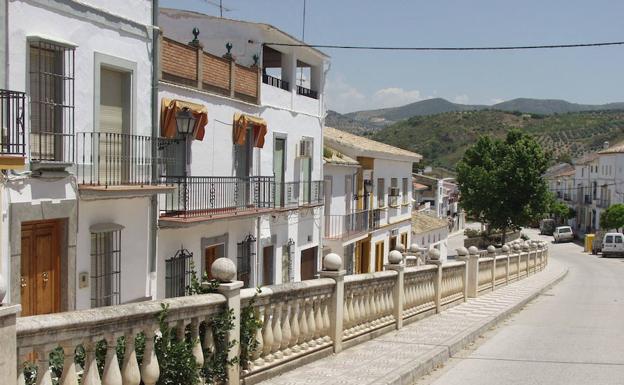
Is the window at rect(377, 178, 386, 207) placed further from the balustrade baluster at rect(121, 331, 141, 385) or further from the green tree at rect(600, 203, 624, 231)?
the green tree at rect(600, 203, 624, 231)

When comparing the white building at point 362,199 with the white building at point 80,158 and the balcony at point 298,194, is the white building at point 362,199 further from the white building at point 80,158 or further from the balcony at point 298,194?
the white building at point 80,158

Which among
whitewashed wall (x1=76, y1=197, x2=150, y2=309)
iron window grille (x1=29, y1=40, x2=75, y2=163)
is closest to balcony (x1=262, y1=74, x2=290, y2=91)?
whitewashed wall (x1=76, y1=197, x2=150, y2=309)

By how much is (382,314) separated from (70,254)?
513cm

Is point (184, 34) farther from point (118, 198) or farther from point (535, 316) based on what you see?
point (535, 316)

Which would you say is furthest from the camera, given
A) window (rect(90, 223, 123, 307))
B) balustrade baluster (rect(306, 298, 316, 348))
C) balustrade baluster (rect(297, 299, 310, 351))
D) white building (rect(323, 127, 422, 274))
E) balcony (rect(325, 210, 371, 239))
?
Result: white building (rect(323, 127, 422, 274))

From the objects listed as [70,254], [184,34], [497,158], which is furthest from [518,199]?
[70,254]

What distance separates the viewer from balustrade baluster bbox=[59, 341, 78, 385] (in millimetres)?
4816

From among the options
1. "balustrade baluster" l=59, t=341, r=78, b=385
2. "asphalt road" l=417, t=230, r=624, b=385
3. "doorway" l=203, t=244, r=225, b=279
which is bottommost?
"asphalt road" l=417, t=230, r=624, b=385

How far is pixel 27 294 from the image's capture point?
11562mm

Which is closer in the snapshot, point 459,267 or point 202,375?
point 202,375

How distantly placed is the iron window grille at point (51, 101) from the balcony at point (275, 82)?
10.2 meters

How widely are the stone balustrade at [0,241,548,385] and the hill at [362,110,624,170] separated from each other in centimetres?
13738

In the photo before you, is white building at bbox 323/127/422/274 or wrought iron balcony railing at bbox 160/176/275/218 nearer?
wrought iron balcony railing at bbox 160/176/275/218

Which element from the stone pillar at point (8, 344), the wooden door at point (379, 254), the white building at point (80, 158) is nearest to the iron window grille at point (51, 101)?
the white building at point (80, 158)
